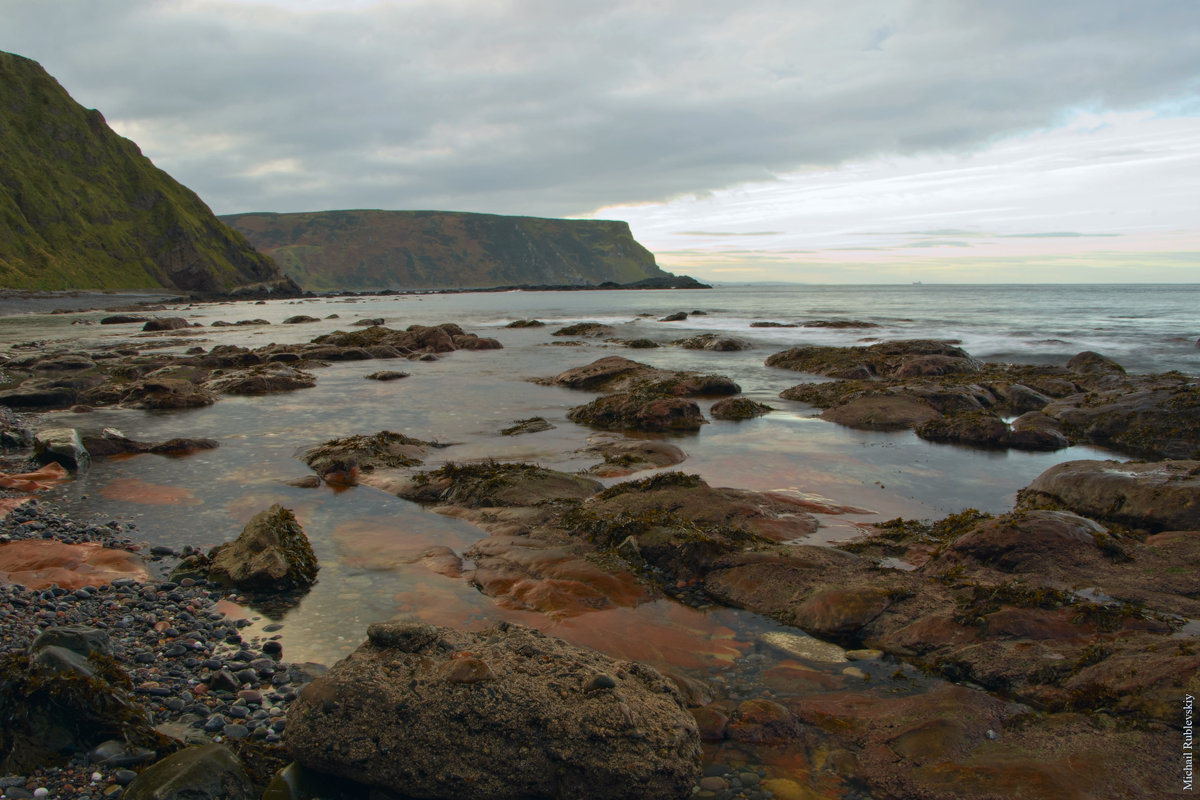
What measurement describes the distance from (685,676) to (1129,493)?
6.40 metres

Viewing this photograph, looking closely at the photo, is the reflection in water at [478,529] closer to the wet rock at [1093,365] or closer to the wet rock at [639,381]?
the wet rock at [639,381]

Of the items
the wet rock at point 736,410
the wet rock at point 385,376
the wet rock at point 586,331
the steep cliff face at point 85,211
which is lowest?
the wet rock at point 736,410

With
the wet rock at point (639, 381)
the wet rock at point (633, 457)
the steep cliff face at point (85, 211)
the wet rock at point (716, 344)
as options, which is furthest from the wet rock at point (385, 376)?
the steep cliff face at point (85, 211)

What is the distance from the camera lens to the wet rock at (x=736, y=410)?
579 inches

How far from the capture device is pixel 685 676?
475 cm

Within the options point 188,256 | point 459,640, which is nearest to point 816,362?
point 459,640

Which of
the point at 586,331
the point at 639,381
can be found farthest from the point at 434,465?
the point at 586,331

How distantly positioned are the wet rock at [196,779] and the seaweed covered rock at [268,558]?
2835 millimetres

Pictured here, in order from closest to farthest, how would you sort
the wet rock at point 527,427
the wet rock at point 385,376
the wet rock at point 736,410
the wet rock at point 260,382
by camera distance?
the wet rock at point 527,427, the wet rock at point 736,410, the wet rock at point 260,382, the wet rock at point 385,376

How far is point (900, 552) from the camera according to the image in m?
6.94

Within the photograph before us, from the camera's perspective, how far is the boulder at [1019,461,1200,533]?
7237 millimetres

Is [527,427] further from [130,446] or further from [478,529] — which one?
[130,446]

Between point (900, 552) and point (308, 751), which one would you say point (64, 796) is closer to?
point (308, 751)

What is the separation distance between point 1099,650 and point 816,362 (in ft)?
64.9
